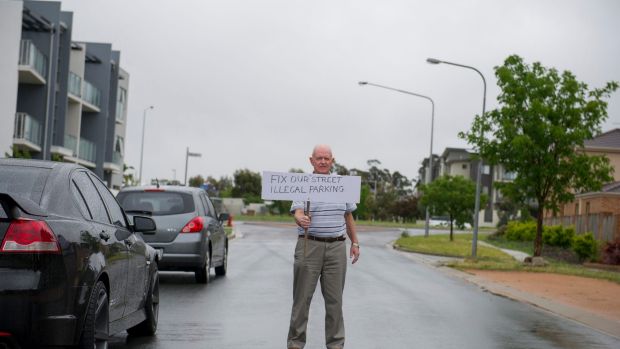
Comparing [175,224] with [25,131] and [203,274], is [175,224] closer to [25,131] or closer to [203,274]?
[203,274]

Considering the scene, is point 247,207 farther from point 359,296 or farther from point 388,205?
point 359,296

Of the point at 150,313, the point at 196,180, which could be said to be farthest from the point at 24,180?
the point at 196,180

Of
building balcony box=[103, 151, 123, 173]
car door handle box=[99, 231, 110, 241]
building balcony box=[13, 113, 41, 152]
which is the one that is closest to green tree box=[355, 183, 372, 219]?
building balcony box=[103, 151, 123, 173]

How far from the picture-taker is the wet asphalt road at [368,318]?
10.0 meters

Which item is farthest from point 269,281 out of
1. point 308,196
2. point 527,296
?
point 308,196

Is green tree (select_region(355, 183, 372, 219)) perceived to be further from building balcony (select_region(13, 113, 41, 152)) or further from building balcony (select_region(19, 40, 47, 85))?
building balcony (select_region(13, 113, 41, 152))

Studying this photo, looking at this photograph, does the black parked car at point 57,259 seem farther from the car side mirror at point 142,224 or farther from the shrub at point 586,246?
the shrub at point 586,246

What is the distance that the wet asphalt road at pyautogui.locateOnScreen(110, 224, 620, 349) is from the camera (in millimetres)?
10016

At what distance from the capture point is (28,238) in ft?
19.3

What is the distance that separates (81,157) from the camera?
53.4 m

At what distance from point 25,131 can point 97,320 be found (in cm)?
3785

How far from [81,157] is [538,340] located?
45.2 m

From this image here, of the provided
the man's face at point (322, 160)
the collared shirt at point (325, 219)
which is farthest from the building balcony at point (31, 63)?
the collared shirt at point (325, 219)

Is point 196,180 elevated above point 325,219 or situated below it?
above
